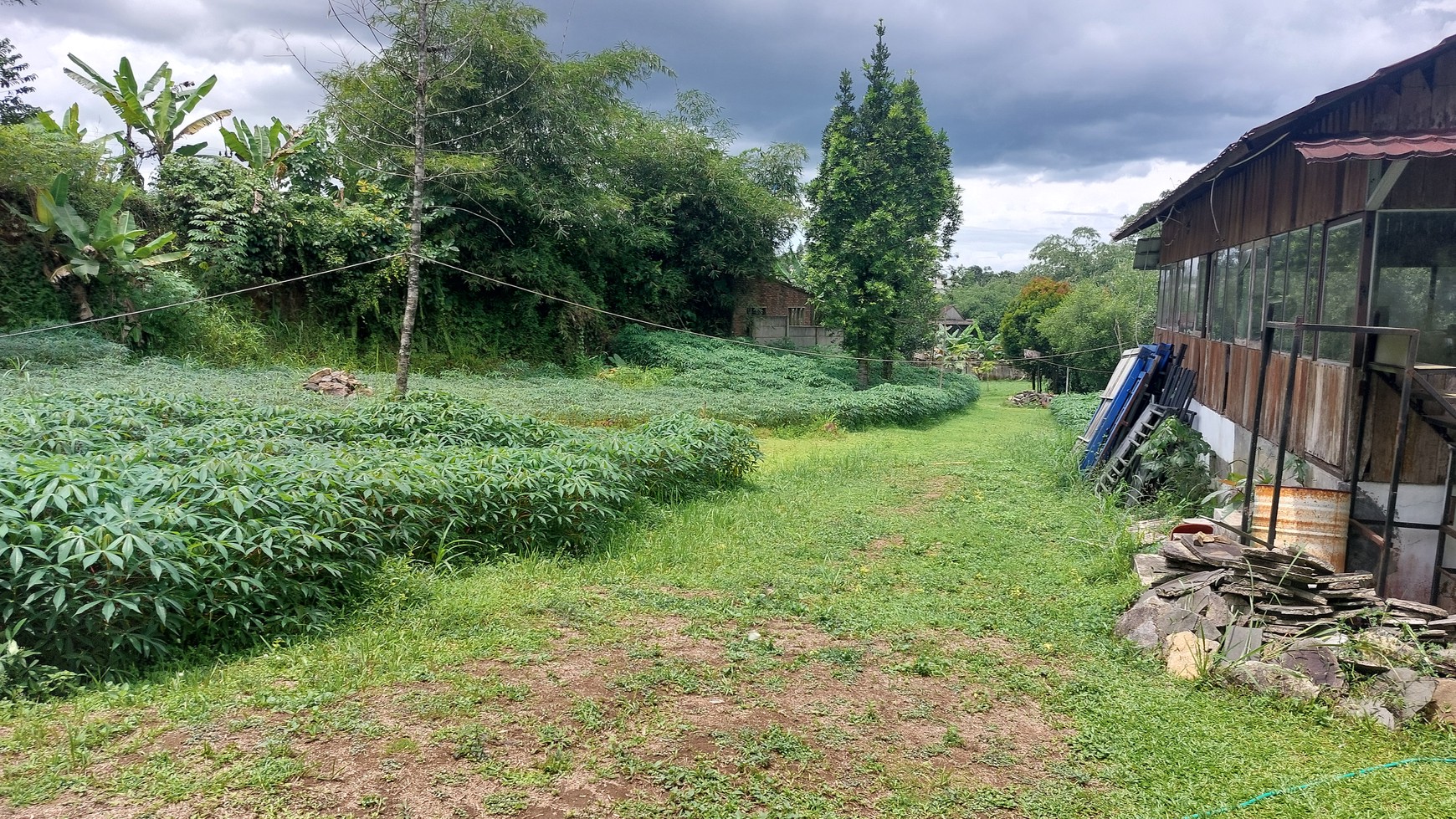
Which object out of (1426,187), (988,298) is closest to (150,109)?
(1426,187)

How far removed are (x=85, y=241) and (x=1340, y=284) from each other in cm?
1717

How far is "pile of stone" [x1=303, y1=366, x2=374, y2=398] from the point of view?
12305mm

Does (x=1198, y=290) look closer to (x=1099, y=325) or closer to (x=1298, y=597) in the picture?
(x=1298, y=597)

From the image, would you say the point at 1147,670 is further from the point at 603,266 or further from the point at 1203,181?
the point at 603,266

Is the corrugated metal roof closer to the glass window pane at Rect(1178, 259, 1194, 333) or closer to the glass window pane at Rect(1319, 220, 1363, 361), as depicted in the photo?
the glass window pane at Rect(1319, 220, 1363, 361)

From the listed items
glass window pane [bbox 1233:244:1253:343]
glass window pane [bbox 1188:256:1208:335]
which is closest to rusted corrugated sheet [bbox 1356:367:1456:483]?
glass window pane [bbox 1233:244:1253:343]

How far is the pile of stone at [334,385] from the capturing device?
40.4 feet

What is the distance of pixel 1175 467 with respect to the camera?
8781 millimetres

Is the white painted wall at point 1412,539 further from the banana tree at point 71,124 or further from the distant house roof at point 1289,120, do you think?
the banana tree at point 71,124

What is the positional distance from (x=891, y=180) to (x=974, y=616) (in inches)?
708

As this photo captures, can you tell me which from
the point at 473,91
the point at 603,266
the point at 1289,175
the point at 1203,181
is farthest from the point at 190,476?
the point at 603,266

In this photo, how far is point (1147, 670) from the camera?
15.0 ft

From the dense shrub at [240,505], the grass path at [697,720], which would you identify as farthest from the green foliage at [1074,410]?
the grass path at [697,720]

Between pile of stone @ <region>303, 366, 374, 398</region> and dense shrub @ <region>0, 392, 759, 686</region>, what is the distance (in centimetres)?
379
